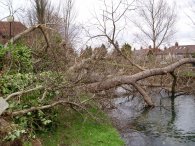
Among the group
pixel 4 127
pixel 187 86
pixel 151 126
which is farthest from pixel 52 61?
pixel 187 86

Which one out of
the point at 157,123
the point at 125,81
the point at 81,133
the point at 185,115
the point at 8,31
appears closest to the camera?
the point at 81,133

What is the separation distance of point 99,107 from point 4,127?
4.82m

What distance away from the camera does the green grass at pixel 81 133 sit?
8.41 meters

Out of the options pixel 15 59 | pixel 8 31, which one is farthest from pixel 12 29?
pixel 15 59

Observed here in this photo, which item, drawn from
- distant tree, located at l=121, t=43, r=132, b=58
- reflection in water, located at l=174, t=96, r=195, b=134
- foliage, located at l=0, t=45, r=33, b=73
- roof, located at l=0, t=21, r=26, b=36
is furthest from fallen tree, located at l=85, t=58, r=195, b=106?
roof, located at l=0, t=21, r=26, b=36

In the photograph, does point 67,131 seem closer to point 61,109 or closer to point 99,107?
point 61,109

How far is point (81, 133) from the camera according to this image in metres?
9.09

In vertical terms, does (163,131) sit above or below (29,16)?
below

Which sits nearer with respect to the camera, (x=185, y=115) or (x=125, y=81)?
(x=125, y=81)

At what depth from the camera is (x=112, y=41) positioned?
14.8m

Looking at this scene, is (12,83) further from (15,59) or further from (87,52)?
(87,52)

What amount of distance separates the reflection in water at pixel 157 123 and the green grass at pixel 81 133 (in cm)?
69

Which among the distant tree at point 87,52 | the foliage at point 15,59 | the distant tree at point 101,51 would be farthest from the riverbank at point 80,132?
the distant tree at point 87,52

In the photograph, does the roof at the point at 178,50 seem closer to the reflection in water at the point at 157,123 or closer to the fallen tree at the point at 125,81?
the reflection in water at the point at 157,123
